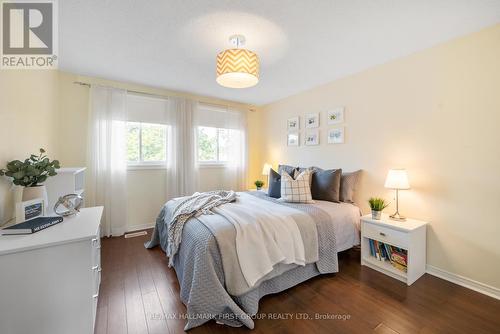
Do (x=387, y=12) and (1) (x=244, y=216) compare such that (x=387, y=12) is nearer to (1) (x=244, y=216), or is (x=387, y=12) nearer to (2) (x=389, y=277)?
(1) (x=244, y=216)

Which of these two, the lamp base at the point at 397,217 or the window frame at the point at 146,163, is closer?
the lamp base at the point at 397,217

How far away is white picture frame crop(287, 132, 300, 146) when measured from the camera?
12.6 feet

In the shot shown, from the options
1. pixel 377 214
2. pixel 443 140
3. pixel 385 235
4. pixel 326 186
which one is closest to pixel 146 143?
pixel 326 186

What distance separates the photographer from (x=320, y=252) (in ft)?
7.04

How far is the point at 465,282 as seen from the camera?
6.59 feet

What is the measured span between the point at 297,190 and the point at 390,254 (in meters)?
1.18

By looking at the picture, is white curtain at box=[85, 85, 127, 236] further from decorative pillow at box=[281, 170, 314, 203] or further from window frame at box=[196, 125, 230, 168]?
decorative pillow at box=[281, 170, 314, 203]

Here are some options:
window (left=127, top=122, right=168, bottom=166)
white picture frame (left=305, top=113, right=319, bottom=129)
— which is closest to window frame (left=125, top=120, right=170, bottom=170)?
window (left=127, top=122, right=168, bottom=166)

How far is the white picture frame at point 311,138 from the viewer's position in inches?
136

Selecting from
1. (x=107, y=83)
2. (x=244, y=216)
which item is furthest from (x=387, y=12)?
(x=107, y=83)

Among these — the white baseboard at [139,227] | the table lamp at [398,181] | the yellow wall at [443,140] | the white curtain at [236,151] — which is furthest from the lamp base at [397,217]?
the white baseboard at [139,227]

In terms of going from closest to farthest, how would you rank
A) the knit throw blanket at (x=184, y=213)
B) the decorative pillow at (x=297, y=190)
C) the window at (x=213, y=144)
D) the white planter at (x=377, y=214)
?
the knit throw blanket at (x=184, y=213) < the white planter at (x=377, y=214) < the decorative pillow at (x=297, y=190) < the window at (x=213, y=144)

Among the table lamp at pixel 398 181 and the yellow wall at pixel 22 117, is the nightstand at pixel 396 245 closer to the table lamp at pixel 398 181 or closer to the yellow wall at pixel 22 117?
the table lamp at pixel 398 181

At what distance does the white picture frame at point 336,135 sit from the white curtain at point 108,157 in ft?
10.6
